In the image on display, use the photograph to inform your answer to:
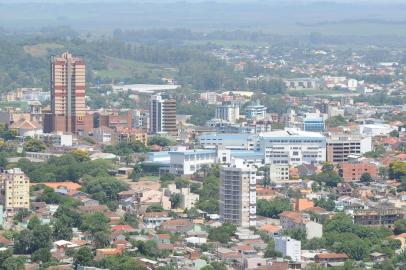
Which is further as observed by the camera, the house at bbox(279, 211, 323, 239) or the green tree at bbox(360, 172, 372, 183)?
the green tree at bbox(360, 172, 372, 183)

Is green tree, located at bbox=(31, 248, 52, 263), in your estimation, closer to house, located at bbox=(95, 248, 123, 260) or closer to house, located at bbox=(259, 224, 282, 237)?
house, located at bbox=(95, 248, 123, 260)

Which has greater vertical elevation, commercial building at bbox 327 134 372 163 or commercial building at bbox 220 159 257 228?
commercial building at bbox 220 159 257 228

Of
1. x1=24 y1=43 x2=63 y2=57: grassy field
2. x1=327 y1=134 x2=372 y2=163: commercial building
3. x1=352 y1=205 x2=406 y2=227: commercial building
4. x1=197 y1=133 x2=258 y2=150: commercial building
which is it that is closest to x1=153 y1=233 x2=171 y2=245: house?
x1=352 y1=205 x2=406 y2=227: commercial building

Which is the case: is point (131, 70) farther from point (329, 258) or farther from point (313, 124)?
point (329, 258)

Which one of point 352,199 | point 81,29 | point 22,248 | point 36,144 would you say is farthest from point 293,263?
point 81,29

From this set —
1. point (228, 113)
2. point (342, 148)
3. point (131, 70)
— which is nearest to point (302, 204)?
point (342, 148)

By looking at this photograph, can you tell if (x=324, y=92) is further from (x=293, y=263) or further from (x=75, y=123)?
(x=293, y=263)
